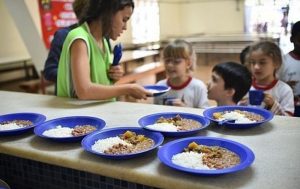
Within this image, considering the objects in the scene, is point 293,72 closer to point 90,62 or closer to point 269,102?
point 269,102

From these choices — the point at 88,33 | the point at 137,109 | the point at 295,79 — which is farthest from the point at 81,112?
the point at 295,79

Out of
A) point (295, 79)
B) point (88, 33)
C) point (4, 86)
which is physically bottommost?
point (4, 86)

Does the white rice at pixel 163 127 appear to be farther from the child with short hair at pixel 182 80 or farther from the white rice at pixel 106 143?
the child with short hair at pixel 182 80

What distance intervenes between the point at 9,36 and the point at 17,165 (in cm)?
365

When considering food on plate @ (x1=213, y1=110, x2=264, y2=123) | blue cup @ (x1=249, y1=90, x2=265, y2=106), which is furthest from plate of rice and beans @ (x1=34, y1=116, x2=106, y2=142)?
blue cup @ (x1=249, y1=90, x2=265, y2=106)

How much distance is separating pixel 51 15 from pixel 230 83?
360cm

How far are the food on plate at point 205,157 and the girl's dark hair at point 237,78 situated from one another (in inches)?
48.4

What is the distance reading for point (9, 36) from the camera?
443cm

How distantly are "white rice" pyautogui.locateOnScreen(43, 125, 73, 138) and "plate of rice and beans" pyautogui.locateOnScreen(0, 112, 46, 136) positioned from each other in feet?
0.32

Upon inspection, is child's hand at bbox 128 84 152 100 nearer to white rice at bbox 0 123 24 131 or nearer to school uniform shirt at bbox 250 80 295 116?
white rice at bbox 0 123 24 131

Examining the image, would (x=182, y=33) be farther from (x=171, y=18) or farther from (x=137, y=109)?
(x=137, y=109)

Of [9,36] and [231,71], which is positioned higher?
[9,36]

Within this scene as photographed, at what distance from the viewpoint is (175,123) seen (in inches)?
43.7

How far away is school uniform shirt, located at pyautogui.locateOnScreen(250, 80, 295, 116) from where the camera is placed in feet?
5.88
